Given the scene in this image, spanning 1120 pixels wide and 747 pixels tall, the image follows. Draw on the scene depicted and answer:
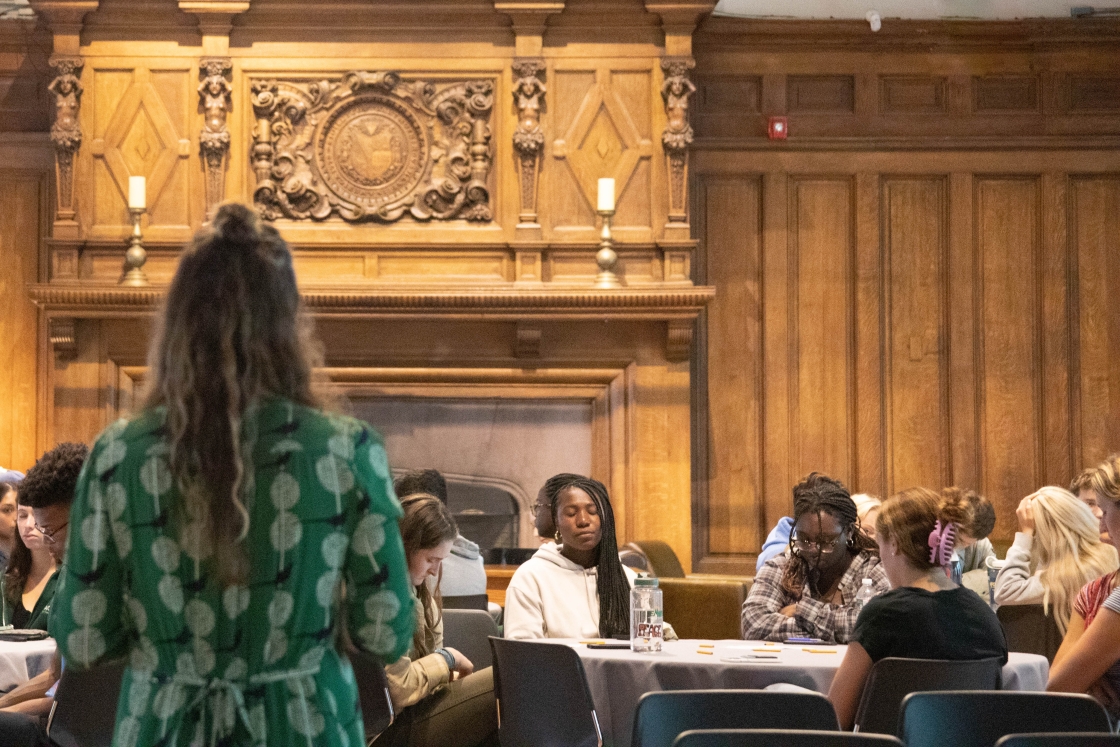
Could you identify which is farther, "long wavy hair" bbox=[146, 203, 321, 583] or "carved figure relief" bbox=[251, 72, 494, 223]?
"carved figure relief" bbox=[251, 72, 494, 223]

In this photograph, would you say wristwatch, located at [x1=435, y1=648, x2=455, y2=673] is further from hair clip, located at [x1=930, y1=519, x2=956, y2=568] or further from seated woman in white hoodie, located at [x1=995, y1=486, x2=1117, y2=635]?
seated woman in white hoodie, located at [x1=995, y1=486, x2=1117, y2=635]

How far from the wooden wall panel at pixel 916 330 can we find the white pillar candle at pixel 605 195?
190cm

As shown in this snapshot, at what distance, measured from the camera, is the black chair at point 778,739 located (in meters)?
2.51

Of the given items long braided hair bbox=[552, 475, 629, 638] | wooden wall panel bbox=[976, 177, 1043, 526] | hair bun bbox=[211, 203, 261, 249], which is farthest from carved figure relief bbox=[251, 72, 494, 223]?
hair bun bbox=[211, 203, 261, 249]

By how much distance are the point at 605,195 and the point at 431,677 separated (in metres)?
4.23

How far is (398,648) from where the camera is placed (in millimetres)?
2020

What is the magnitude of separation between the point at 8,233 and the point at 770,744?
7.24 m

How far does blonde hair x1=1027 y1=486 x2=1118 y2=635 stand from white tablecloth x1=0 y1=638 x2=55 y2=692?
348 centimetres

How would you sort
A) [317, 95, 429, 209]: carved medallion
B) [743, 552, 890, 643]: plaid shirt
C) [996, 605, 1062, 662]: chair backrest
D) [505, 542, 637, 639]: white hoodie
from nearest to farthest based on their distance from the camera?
[743, 552, 890, 643]: plaid shirt, [505, 542, 637, 639]: white hoodie, [996, 605, 1062, 662]: chair backrest, [317, 95, 429, 209]: carved medallion

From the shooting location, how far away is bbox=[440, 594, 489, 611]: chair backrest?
591 cm

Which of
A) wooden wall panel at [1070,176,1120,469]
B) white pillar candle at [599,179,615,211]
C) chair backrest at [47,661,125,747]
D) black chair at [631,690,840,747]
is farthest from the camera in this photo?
wooden wall panel at [1070,176,1120,469]

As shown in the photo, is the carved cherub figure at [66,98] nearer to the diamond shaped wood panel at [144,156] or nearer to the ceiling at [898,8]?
the diamond shaped wood panel at [144,156]

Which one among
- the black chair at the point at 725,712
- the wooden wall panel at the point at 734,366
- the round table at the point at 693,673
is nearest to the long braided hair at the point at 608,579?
the round table at the point at 693,673

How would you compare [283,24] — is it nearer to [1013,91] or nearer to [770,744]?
[1013,91]
